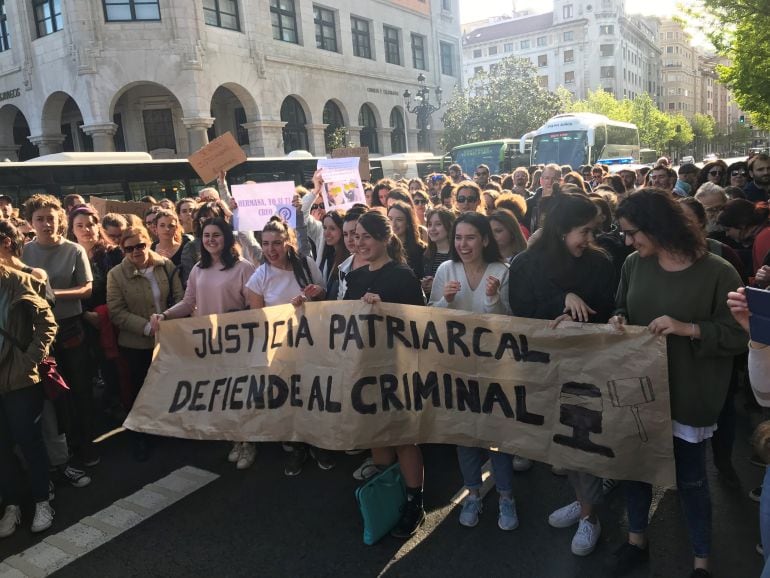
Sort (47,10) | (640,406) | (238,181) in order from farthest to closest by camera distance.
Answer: (47,10) < (238,181) < (640,406)

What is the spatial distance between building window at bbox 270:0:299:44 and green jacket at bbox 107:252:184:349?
27637mm

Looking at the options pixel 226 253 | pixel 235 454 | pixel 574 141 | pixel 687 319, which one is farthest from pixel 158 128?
pixel 687 319

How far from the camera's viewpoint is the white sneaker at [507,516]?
3.53m

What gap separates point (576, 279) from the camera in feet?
10.7

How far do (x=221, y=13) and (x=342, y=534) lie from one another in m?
27.9

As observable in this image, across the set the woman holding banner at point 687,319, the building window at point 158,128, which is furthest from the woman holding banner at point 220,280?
the building window at point 158,128

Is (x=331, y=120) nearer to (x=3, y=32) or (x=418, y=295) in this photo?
(x=3, y=32)

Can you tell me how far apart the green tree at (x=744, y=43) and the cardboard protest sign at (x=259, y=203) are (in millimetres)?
10033

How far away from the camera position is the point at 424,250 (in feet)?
18.0

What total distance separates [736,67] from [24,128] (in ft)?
109

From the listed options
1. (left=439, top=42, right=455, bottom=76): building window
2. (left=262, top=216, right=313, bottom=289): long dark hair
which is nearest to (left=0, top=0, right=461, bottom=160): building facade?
(left=439, top=42, right=455, bottom=76): building window

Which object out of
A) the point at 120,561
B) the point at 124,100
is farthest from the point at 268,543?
the point at 124,100

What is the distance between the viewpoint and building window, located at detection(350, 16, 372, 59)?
114ft

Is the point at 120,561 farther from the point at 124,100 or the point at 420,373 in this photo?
the point at 124,100
